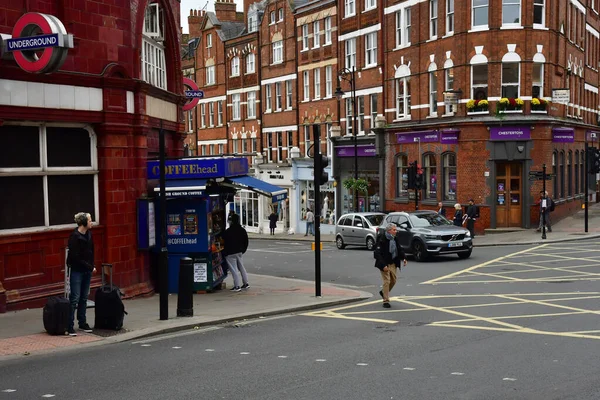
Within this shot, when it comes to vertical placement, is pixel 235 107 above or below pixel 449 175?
above

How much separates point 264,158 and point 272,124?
2650mm

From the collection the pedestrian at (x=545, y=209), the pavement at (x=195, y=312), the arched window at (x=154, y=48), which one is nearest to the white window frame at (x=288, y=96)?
the pedestrian at (x=545, y=209)

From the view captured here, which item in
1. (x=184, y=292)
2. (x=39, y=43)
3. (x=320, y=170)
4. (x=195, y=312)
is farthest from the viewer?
(x=320, y=170)

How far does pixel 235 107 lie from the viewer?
62125 mm

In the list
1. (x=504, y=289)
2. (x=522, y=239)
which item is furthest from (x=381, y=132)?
(x=504, y=289)

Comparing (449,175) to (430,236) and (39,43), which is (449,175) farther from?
(39,43)

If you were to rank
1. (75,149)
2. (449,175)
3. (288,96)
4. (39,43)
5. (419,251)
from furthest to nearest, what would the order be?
1. (288,96)
2. (449,175)
3. (419,251)
4. (75,149)
5. (39,43)

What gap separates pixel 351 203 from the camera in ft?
159

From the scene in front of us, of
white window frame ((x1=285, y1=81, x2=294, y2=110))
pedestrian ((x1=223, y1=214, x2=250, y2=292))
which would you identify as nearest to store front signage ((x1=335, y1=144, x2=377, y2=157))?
white window frame ((x1=285, y1=81, x2=294, y2=110))

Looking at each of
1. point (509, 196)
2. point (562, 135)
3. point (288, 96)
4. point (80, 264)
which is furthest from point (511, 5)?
point (80, 264)

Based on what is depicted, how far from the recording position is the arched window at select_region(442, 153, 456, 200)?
3922 cm

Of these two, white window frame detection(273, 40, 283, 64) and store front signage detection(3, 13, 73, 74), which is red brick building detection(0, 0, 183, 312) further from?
white window frame detection(273, 40, 283, 64)

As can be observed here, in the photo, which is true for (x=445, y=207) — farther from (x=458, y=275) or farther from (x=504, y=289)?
(x=504, y=289)

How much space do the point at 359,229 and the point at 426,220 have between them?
6.76m
